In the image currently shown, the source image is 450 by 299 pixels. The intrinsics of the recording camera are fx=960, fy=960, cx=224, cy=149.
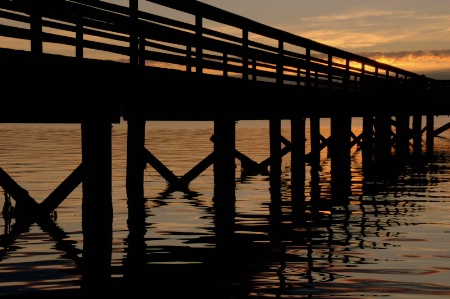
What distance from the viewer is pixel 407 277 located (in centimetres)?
1177

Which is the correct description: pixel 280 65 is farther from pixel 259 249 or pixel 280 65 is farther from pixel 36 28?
pixel 36 28

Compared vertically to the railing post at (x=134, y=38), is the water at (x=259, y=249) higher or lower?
lower

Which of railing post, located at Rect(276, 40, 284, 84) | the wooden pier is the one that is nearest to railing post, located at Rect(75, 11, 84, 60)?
the wooden pier

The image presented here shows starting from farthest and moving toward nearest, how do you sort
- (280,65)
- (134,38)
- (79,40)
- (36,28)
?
(280,65), (134,38), (79,40), (36,28)

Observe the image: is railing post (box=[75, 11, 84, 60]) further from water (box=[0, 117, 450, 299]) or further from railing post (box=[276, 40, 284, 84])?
railing post (box=[276, 40, 284, 84])

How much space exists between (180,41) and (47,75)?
4056 mm

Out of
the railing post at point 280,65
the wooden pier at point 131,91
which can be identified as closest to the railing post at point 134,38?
the wooden pier at point 131,91

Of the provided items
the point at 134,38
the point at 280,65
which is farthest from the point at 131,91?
the point at 280,65

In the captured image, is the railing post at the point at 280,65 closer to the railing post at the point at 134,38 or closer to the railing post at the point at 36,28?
the railing post at the point at 134,38

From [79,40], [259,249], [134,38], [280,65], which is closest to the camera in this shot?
[79,40]

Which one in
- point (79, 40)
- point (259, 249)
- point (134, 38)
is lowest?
point (259, 249)

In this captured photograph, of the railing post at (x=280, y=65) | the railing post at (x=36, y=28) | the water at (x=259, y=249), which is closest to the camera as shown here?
the railing post at (x=36, y=28)

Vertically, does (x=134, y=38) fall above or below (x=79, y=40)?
above

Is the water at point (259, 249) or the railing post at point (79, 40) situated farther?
the railing post at point (79, 40)
